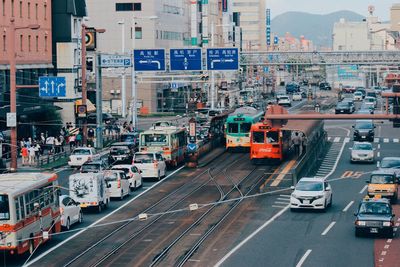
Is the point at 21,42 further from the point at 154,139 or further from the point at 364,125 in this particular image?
the point at 364,125

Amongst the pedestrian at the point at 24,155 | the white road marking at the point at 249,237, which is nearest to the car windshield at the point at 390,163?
the white road marking at the point at 249,237

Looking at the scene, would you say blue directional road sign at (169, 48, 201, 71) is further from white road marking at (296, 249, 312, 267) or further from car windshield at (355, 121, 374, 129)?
white road marking at (296, 249, 312, 267)

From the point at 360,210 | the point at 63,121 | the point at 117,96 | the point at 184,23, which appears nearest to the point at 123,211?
the point at 360,210

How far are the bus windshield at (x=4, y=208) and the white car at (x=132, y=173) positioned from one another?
18.6 m

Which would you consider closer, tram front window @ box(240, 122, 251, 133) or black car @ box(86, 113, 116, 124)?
tram front window @ box(240, 122, 251, 133)

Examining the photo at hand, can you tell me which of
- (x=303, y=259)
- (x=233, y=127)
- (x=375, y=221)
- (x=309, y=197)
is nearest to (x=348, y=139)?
(x=233, y=127)

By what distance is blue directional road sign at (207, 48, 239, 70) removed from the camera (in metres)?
76.0

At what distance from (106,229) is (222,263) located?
884 centimetres

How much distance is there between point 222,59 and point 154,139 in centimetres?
1397

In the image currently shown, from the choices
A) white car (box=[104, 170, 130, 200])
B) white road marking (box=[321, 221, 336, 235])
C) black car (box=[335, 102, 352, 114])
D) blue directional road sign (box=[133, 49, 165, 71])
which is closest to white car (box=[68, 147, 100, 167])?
blue directional road sign (box=[133, 49, 165, 71])

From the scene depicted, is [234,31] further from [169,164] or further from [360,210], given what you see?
[360,210]

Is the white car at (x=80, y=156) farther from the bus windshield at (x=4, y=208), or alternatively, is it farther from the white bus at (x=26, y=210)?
the bus windshield at (x=4, y=208)

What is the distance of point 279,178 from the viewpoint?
191 feet

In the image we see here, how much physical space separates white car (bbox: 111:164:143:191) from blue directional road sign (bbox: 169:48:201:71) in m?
21.1
